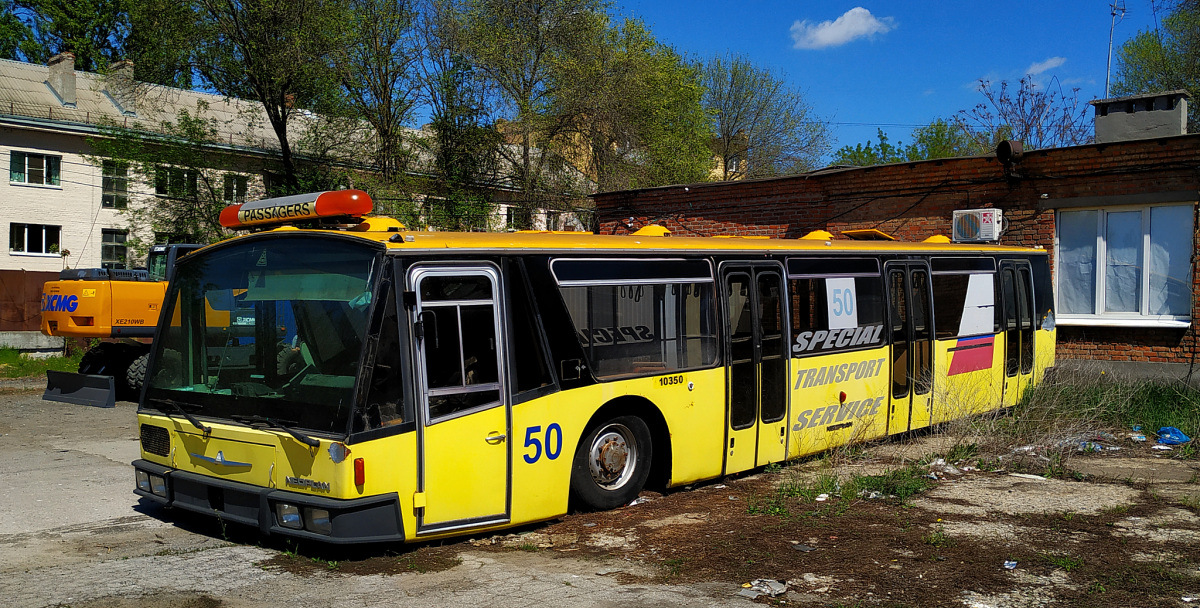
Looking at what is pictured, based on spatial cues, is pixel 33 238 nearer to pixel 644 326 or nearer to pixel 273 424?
pixel 273 424

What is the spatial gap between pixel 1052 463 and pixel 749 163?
38.8 m

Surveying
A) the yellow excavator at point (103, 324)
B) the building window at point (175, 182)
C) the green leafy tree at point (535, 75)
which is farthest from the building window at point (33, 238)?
the yellow excavator at point (103, 324)

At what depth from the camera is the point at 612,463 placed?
7.60 m

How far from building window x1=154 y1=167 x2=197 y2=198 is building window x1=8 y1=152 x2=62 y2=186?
377 inches

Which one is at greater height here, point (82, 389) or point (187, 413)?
point (187, 413)

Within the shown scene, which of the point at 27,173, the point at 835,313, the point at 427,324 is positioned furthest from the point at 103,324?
the point at 27,173

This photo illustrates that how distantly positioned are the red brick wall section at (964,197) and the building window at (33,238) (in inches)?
1010

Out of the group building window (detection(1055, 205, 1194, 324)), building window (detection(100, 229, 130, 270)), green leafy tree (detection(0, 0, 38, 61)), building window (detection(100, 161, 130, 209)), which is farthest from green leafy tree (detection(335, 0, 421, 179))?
green leafy tree (detection(0, 0, 38, 61))

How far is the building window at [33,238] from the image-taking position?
1324 inches

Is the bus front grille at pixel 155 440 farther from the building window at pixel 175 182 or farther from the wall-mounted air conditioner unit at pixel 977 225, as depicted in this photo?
the building window at pixel 175 182

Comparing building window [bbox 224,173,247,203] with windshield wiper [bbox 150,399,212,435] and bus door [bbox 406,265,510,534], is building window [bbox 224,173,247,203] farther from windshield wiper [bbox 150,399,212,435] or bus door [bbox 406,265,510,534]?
bus door [bbox 406,265,510,534]

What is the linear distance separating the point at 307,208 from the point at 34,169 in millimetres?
33466

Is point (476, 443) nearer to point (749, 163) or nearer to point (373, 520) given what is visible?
point (373, 520)

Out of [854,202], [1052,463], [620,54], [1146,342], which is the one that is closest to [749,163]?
[620,54]
